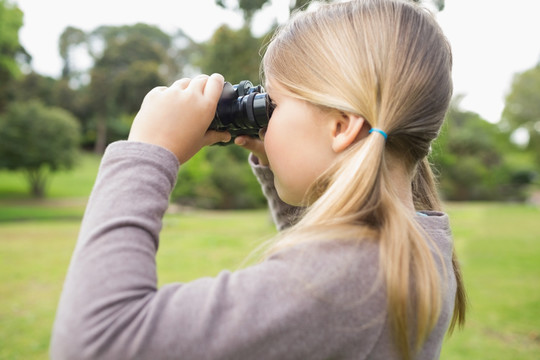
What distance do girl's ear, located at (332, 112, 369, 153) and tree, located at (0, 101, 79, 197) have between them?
20.2 m

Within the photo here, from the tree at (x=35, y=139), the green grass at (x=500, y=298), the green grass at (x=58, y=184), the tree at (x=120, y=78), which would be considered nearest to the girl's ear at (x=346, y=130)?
the green grass at (x=500, y=298)

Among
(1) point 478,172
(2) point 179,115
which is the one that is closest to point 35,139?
(2) point 179,115

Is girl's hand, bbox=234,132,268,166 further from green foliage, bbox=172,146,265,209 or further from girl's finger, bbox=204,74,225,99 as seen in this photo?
green foliage, bbox=172,146,265,209

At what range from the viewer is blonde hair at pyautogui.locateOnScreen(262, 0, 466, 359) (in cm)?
86

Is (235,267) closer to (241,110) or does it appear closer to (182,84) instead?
(241,110)

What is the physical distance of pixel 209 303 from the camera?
79cm

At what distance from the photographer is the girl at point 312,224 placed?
779mm

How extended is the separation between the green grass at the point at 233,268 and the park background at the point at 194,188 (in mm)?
21

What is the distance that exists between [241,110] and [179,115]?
223mm

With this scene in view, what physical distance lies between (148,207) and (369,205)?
44cm

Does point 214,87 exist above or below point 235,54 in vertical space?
below

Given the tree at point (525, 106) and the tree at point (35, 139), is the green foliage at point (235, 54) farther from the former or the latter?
the tree at point (525, 106)

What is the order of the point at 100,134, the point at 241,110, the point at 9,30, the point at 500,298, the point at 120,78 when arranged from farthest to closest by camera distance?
1. the point at 100,134
2. the point at 120,78
3. the point at 9,30
4. the point at 500,298
5. the point at 241,110

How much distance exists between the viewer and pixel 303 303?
30.9 inches
